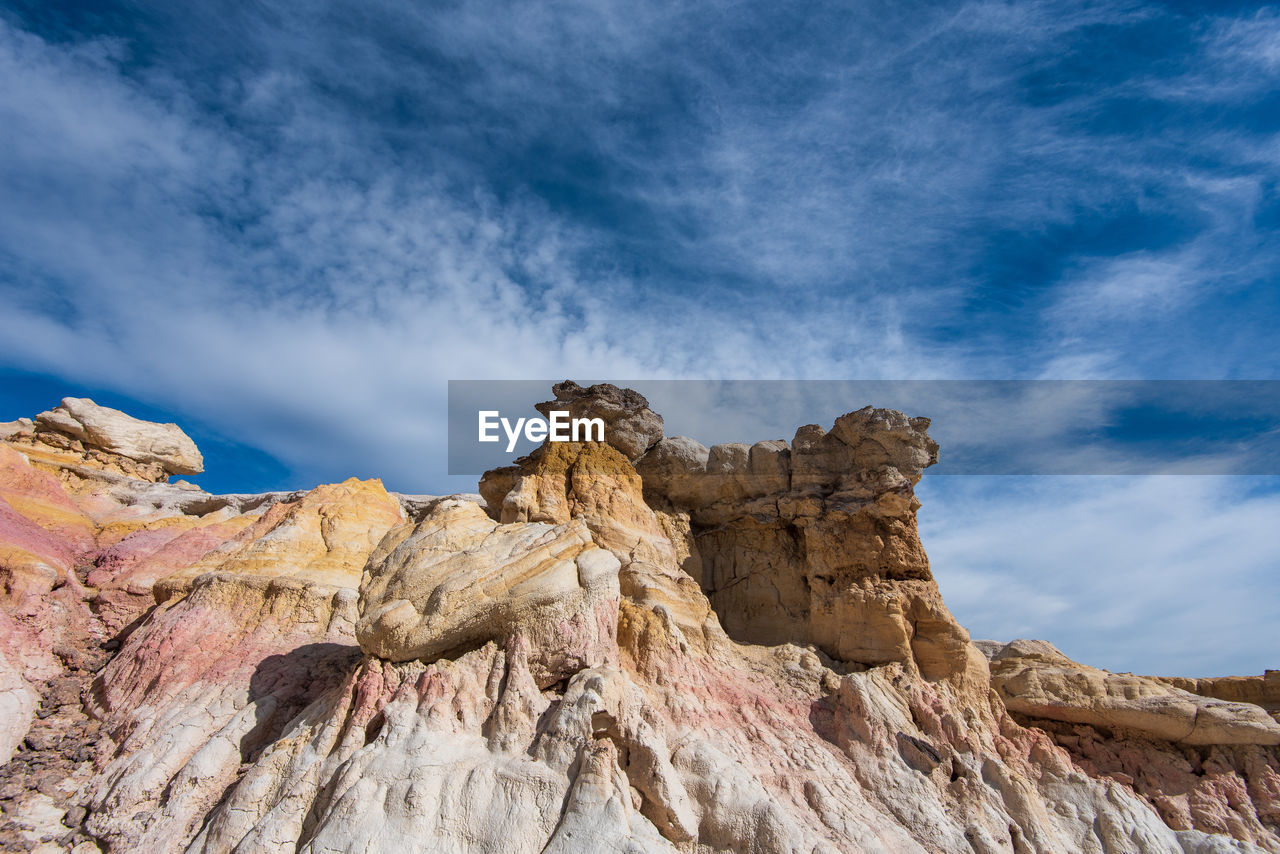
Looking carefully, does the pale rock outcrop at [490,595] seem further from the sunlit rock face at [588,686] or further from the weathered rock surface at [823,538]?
the weathered rock surface at [823,538]

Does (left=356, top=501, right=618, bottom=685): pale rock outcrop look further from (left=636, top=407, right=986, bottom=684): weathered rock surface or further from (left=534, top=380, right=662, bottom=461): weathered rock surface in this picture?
(left=636, top=407, right=986, bottom=684): weathered rock surface

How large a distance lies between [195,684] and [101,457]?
12438 millimetres

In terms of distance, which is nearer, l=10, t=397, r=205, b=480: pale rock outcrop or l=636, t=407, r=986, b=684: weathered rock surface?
l=636, t=407, r=986, b=684: weathered rock surface

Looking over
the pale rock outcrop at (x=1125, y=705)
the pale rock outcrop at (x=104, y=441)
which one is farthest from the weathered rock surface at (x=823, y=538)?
the pale rock outcrop at (x=104, y=441)

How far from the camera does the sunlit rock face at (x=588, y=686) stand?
8938 millimetres

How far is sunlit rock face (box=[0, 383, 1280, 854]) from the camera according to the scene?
8938 mm

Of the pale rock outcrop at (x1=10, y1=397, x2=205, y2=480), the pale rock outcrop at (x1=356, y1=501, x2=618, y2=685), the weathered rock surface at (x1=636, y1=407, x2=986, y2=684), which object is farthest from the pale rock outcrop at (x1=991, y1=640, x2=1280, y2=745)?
the pale rock outcrop at (x1=10, y1=397, x2=205, y2=480)

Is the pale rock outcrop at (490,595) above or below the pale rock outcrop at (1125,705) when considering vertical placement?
above

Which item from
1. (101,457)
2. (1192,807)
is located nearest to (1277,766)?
(1192,807)

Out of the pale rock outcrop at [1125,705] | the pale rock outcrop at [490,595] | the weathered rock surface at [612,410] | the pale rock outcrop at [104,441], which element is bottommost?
the pale rock outcrop at [1125,705]

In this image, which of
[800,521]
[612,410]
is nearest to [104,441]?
[612,410]

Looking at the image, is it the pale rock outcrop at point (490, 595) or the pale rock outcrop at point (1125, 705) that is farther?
the pale rock outcrop at point (1125, 705)

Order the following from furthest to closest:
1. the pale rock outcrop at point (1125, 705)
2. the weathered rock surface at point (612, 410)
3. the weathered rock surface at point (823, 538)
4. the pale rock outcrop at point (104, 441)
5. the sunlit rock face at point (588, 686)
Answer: the pale rock outcrop at point (104, 441) < the weathered rock surface at point (612, 410) < the weathered rock surface at point (823, 538) < the pale rock outcrop at point (1125, 705) < the sunlit rock face at point (588, 686)

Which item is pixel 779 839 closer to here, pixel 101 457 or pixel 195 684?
pixel 195 684
